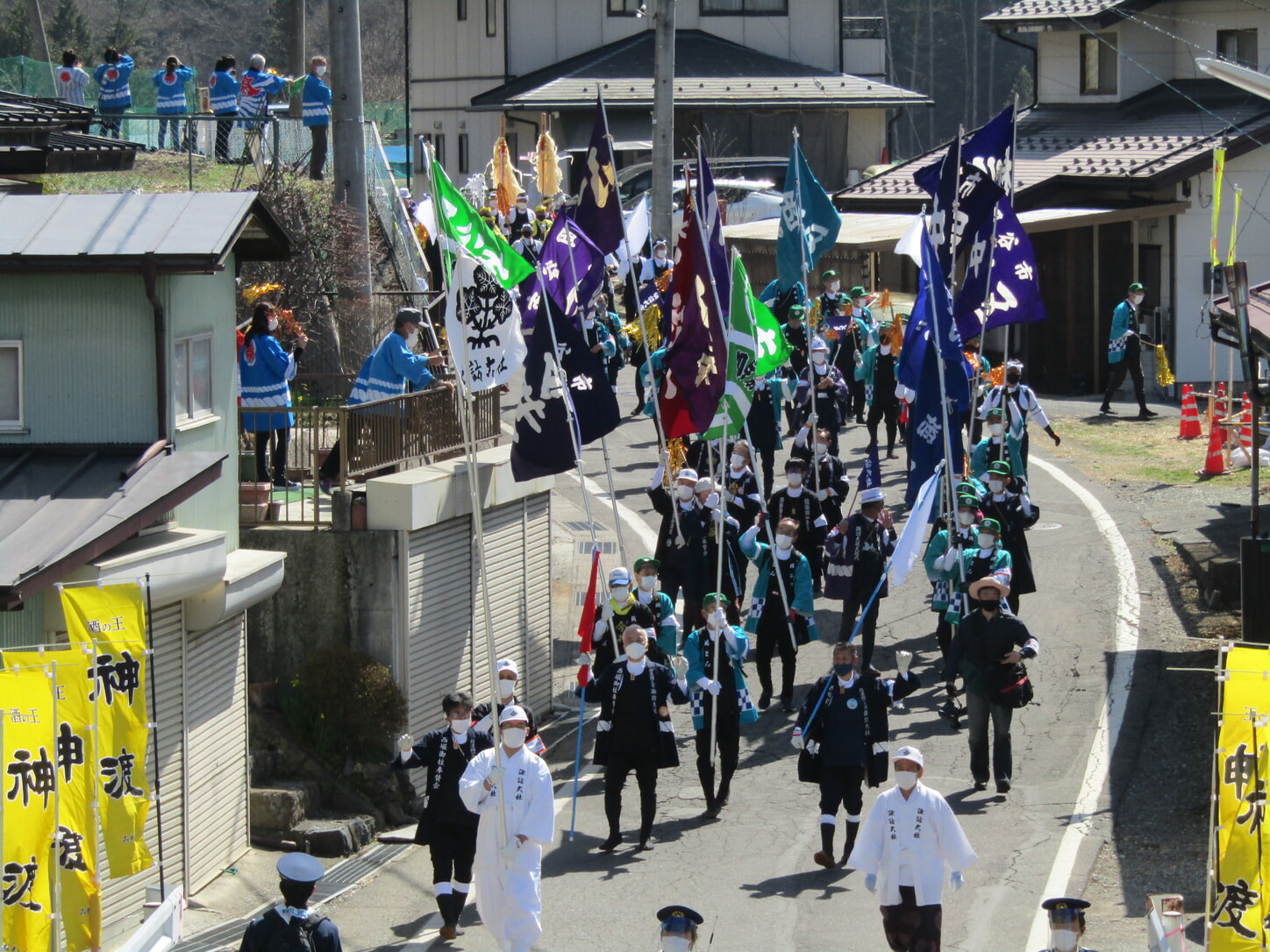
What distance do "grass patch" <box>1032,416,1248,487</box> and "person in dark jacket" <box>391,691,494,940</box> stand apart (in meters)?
13.0

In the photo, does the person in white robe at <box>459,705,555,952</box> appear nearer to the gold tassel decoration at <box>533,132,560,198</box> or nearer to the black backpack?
the black backpack

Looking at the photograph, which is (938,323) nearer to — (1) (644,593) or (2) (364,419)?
(1) (644,593)

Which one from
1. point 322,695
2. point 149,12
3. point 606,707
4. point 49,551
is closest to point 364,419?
point 322,695

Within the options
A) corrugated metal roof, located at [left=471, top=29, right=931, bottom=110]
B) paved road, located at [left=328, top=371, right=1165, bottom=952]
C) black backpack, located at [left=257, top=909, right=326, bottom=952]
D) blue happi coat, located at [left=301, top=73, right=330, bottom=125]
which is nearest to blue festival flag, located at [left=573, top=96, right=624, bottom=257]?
paved road, located at [left=328, top=371, right=1165, bottom=952]

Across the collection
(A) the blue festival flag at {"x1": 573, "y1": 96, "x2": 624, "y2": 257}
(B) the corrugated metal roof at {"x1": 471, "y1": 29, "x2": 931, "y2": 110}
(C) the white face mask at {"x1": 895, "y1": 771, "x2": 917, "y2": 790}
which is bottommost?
(C) the white face mask at {"x1": 895, "y1": 771, "x2": 917, "y2": 790}

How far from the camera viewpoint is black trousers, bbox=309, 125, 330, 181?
2484 cm

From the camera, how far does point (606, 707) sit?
1251 centimetres

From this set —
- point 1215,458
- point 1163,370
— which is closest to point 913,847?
point 1215,458

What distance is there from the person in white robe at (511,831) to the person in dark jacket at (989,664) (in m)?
3.86

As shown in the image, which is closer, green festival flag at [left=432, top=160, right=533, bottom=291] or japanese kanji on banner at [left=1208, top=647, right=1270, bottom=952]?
japanese kanji on banner at [left=1208, top=647, right=1270, bottom=952]

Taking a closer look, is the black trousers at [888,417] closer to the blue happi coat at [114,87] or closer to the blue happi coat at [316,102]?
the blue happi coat at [316,102]

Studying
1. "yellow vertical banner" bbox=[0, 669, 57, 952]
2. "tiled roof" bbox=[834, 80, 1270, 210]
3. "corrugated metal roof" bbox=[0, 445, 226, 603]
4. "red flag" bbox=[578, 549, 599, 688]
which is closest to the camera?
"yellow vertical banner" bbox=[0, 669, 57, 952]

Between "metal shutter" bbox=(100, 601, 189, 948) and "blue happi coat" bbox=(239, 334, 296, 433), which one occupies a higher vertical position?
"blue happi coat" bbox=(239, 334, 296, 433)

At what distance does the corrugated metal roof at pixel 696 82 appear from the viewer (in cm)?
4550
